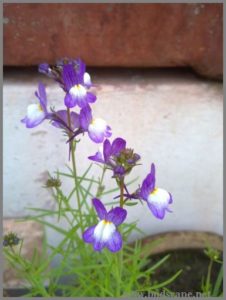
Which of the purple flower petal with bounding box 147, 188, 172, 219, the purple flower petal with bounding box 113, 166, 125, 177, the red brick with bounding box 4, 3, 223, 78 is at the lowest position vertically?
the purple flower petal with bounding box 147, 188, 172, 219

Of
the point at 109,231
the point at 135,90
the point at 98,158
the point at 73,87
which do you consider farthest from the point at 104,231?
the point at 135,90

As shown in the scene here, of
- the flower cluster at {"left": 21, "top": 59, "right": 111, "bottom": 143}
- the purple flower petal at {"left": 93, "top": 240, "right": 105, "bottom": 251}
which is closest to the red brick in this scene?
the flower cluster at {"left": 21, "top": 59, "right": 111, "bottom": 143}

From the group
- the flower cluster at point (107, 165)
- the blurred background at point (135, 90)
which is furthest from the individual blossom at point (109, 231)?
the blurred background at point (135, 90)

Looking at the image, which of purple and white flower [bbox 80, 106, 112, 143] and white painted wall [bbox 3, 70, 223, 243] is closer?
purple and white flower [bbox 80, 106, 112, 143]

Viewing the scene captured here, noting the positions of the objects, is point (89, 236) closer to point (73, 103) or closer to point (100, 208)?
point (100, 208)

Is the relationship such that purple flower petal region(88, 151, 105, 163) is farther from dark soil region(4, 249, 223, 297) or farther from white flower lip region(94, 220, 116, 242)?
dark soil region(4, 249, 223, 297)

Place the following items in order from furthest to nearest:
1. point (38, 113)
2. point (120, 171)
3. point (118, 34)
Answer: point (118, 34) < point (38, 113) < point (120, 171)

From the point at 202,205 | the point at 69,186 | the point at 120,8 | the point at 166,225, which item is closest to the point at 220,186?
the point at 202,205

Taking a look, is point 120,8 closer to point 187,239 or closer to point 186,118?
point 186,118

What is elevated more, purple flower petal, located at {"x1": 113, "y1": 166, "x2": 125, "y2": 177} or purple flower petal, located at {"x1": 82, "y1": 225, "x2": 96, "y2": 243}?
purple flower petal, located at {"x1": 113, "y1": 166, "x2": 125, "y2": 177}
